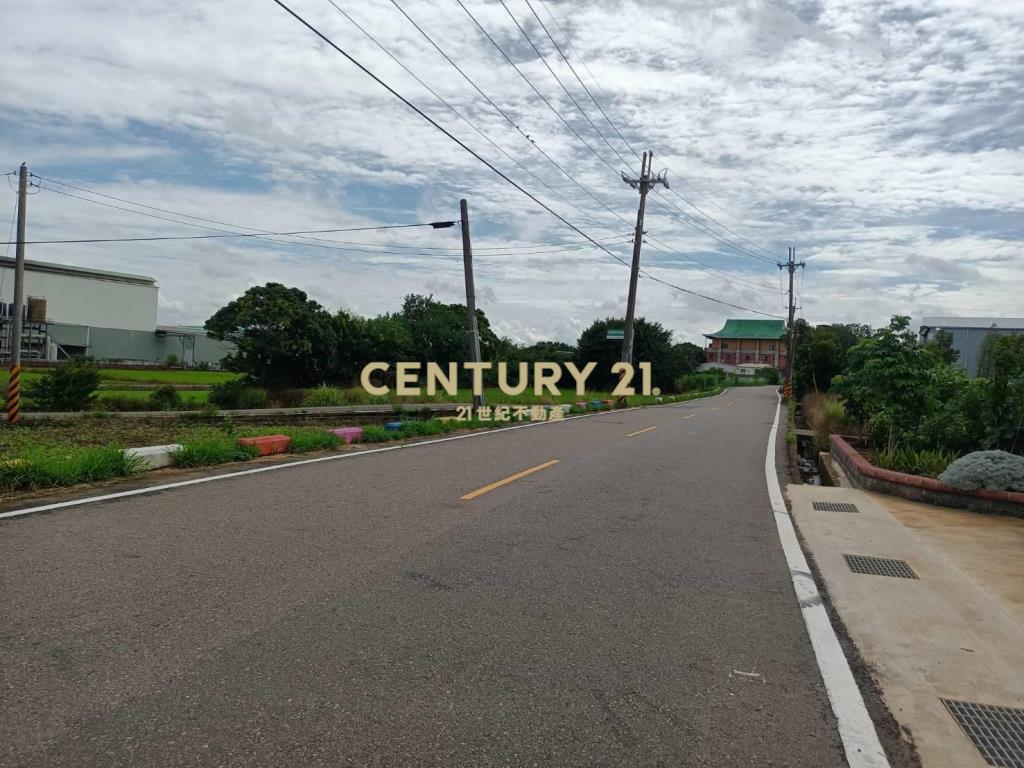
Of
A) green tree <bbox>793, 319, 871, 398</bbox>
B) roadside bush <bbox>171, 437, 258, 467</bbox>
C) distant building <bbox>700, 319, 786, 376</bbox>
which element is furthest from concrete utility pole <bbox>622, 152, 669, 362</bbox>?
distant building <bbox>700, 319, 786, 376</bbox>

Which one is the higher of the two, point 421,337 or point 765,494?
point 421,337

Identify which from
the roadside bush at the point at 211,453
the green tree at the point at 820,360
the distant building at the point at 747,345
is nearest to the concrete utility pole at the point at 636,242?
the green tree at the point at 820,360

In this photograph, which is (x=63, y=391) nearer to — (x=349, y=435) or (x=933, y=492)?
(x=349, y=435)

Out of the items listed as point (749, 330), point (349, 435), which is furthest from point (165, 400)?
point (749, 330)

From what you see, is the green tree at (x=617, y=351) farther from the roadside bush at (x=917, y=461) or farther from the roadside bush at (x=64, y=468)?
the roadside bush at (x=64, y=468)

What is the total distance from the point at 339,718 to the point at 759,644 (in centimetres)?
259

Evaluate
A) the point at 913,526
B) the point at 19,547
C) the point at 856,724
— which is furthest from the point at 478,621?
the point at 913,526

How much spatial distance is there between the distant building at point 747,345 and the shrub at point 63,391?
375 feet

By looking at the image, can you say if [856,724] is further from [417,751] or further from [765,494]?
[765,494]

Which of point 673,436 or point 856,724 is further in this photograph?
point 673,436

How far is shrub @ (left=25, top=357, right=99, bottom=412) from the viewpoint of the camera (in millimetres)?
23938

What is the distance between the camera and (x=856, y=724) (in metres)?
3.72

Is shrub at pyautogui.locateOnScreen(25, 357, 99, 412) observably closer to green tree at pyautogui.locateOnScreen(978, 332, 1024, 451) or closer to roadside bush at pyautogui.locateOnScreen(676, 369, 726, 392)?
green tree at pyautogui.locateOnScreen(978, 332, 1024, 451)

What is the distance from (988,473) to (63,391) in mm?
24618
